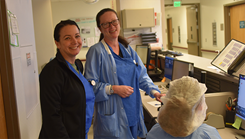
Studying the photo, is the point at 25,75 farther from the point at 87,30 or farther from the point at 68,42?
the point at 87,30

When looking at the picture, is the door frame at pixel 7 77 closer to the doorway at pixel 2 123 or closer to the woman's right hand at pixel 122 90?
the doorway at pixel 2 123

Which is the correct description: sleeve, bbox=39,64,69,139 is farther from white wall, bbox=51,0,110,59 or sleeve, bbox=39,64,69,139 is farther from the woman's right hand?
white wall, bbox=51,0,110,59

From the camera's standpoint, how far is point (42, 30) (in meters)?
4.98

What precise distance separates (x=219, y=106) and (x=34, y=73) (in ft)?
7.44

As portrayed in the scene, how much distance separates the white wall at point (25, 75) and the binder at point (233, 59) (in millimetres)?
1996

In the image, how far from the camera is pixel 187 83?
99 centimetres

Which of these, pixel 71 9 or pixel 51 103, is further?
pixel 71 9

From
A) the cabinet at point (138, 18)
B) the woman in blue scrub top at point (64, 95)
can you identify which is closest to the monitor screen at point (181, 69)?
the woman in blue scrub top at point (64, 95)

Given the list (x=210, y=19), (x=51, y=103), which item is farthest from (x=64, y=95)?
(x=210, y=19)

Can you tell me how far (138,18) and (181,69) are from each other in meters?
2.51

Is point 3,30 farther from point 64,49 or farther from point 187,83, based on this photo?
point 187,83

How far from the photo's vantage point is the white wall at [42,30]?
4.82m

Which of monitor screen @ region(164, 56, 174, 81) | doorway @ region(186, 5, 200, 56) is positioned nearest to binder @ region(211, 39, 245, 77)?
monitor screen @ region(164, 56, 174, 81)

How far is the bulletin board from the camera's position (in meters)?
7.09
